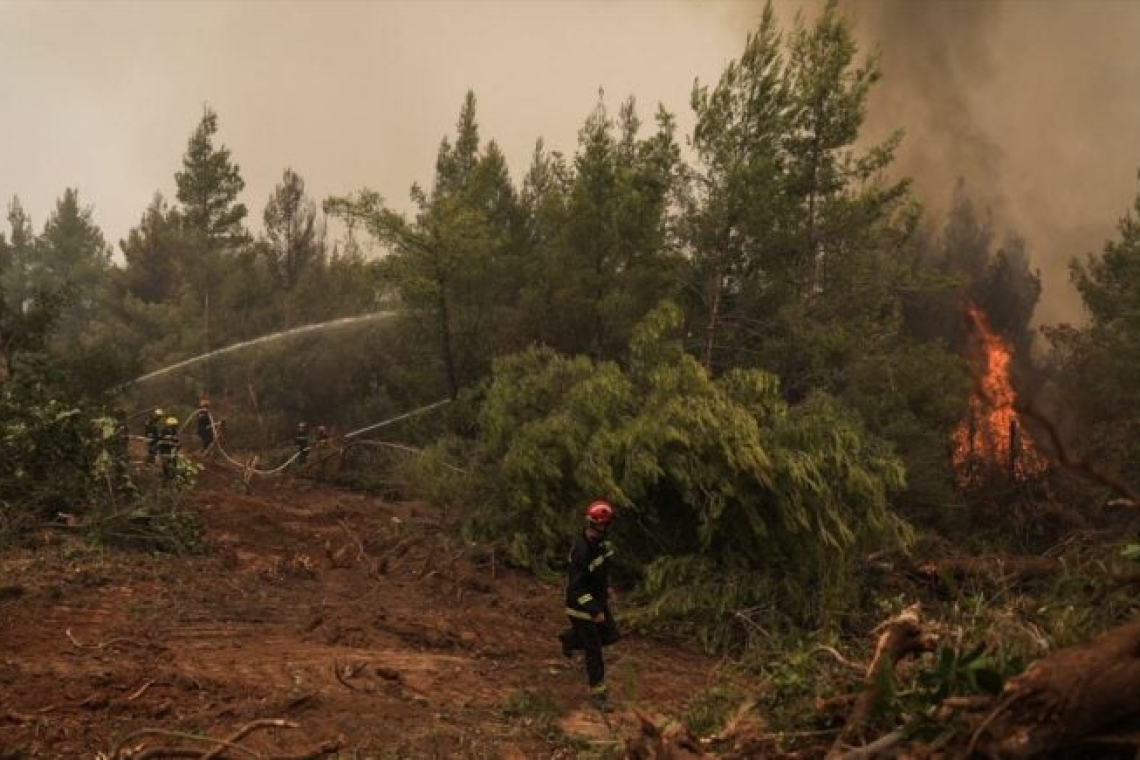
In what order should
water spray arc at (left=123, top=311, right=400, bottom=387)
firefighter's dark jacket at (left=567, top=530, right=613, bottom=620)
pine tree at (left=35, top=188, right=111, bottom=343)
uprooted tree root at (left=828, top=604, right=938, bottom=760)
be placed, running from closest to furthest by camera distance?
uprooted tree root at (left=828, top=604, right=938, bottom=760) → firefighter's dark jacket at (left=567, top=530, right=613, bottom=620) → water spray arc at (left=123, top=311, right=400, bottom=387) → pine tree at (left=35, top=188, right=111, bottom=343)

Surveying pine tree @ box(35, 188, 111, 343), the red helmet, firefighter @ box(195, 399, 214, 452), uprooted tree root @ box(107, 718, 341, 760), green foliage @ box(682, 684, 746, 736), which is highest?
pine tree @ box(35, 188, 111, 343)

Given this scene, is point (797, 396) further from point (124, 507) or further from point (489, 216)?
point (124, 507)

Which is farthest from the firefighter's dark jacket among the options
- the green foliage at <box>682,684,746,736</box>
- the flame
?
the flame

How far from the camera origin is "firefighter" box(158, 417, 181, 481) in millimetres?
12703

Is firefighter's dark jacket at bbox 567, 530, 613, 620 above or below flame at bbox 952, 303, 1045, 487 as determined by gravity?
below

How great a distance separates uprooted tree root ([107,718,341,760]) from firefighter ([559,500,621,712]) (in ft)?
7.47

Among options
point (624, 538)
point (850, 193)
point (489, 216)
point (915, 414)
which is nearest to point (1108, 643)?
point (624, 538)

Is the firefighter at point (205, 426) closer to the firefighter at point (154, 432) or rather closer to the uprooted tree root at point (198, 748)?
the firefighter at point (154, 432)

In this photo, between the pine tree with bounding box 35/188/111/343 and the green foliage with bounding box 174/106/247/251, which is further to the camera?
the pine tree with bounding box 35/188/111/343

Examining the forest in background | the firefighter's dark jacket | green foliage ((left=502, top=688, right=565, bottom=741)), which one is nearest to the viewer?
green foliage ((left=502, top=688, right=565, bottom=741))

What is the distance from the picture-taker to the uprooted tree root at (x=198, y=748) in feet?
15.5

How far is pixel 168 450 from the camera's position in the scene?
1455cm

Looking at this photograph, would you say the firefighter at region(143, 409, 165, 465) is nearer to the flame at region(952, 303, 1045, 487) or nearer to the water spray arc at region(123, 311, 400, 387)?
the water spray arc at region(123, 311, 400, 387)

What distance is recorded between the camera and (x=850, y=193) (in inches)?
725
